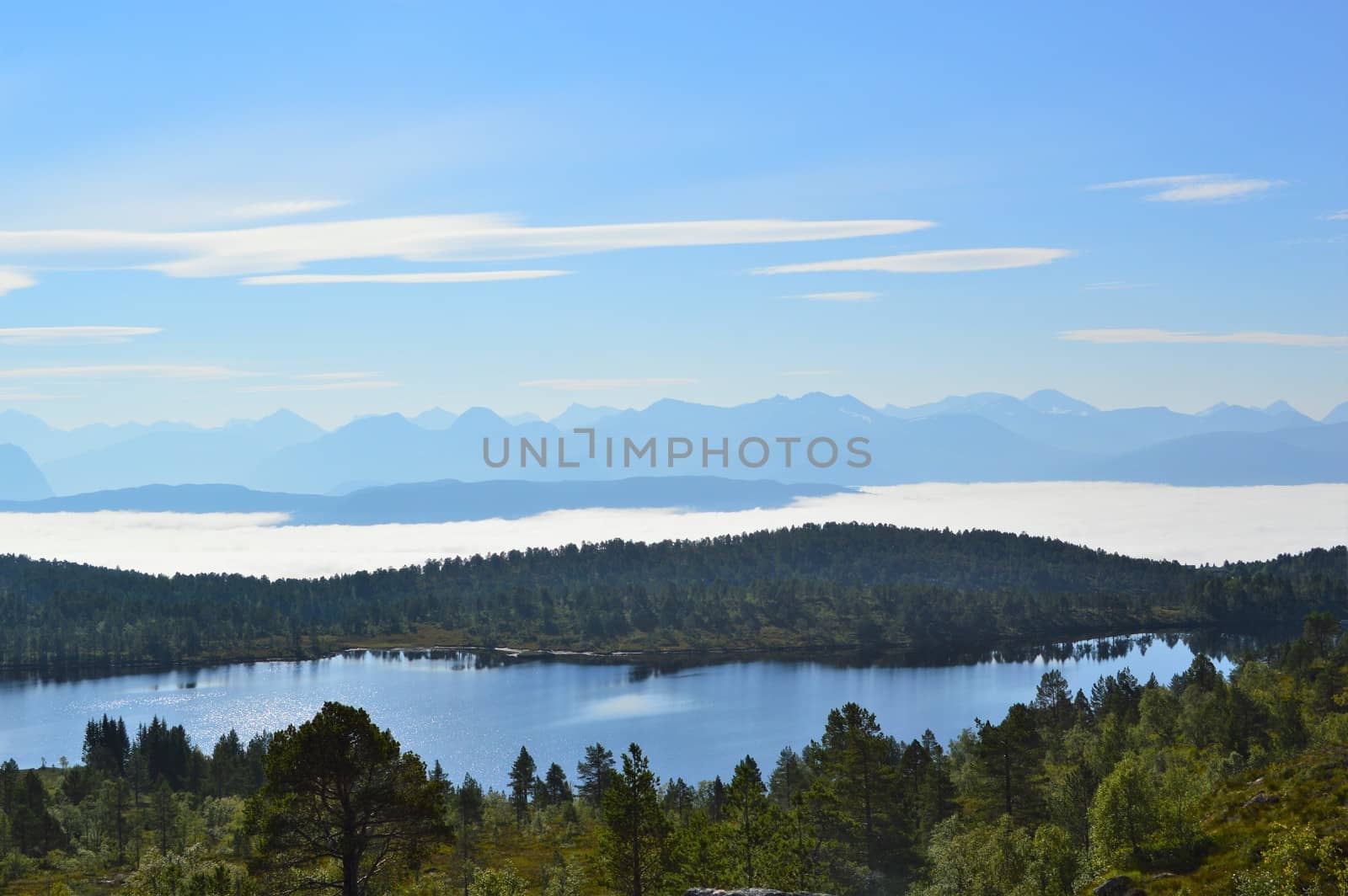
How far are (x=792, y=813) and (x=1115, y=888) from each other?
25.1 meters

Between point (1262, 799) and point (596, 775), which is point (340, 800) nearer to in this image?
point (1262, 799)

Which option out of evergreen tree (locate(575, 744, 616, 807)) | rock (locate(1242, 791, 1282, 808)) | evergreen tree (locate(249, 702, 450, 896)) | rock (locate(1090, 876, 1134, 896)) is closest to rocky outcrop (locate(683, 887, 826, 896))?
evergreen tree (locate(249, 702, 450, 896))

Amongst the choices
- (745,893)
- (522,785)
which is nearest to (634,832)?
(745,893)

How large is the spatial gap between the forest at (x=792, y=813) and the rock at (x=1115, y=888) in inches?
6.3

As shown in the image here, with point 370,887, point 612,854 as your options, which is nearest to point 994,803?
point 612,854

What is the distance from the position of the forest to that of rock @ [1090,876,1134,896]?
159 millimetres

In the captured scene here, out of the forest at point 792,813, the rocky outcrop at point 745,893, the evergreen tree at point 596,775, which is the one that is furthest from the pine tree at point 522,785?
the rocky outcrop at point 745,893

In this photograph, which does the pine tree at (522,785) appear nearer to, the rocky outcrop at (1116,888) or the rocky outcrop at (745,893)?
the rocky outcrop at (1116,888)

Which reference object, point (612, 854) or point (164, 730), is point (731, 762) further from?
point (612, 854)

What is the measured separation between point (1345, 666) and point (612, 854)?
11964cm

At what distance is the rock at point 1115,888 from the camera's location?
5634 cm

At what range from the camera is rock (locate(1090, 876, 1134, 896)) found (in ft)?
185

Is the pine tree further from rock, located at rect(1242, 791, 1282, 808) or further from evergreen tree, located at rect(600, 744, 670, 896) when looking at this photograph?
rock, located at rect(1242, 791, 1282, 808)

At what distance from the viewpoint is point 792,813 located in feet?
254
